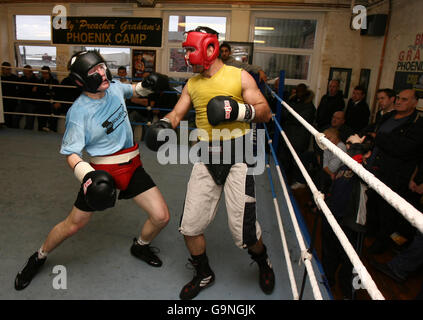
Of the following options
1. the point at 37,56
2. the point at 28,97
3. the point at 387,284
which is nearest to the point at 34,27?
the point at 37,56

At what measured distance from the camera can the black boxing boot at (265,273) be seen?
1.70m

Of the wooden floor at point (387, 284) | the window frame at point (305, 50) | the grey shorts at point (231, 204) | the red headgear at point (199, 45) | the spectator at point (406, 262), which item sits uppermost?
the window frame at point (305, 50)

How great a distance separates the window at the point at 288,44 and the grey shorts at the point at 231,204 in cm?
479

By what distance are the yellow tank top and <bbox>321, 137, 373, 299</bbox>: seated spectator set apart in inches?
26.5

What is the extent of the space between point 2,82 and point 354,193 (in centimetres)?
624

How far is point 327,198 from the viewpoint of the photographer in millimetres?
2037

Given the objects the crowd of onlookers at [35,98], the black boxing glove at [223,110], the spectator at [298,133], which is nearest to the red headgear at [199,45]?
the black boxing glove at [223,110]

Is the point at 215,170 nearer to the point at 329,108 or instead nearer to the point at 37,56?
the point at 329,108

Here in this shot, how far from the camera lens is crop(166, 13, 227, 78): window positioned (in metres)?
6.02

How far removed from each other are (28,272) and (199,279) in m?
0.93

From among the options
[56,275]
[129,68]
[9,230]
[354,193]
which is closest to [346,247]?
[354,193]

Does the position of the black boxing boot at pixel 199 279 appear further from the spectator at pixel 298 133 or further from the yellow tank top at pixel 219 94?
the spectator at pixel 298 133

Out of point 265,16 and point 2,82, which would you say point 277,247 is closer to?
point 265,16

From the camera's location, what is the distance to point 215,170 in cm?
166
